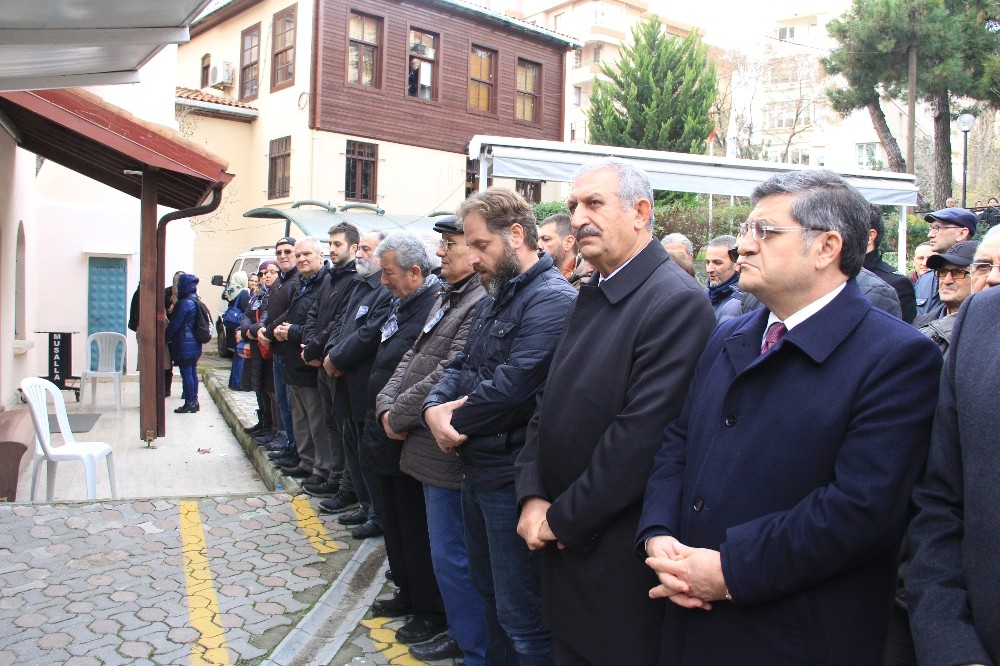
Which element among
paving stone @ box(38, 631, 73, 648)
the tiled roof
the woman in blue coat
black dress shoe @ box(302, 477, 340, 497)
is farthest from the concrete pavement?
the tiled roof

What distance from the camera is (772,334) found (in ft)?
7.37

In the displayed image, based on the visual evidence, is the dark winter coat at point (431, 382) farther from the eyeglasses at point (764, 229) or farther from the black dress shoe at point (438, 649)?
the eyeglasses at point (764, 229)

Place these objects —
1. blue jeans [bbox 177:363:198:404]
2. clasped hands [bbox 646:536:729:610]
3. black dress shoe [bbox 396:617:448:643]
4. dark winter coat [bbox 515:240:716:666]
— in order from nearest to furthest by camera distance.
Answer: clasped hands [bbox 646:536:729:610] < dark winter coat [bbox 515:240:716:666] < black dress shoe [bbox 396:617:448:643] < blue jeans [bbox 177:363:198:404]

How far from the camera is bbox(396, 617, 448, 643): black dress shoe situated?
4.25 m

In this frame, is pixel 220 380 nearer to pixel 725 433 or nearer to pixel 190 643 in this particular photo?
pixel 190 643

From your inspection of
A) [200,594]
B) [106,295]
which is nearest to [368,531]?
[200,594]

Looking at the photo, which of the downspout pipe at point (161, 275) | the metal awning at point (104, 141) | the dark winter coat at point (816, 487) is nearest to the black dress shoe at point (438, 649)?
the dark winter coat at point (816, 487)

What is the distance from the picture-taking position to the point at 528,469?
9.25ft

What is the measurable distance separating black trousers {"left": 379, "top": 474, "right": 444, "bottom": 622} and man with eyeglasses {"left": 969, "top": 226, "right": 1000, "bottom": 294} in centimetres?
281

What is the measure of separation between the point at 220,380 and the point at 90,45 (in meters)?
9.97

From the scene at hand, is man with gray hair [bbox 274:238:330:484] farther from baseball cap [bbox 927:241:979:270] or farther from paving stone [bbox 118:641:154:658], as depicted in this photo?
baseball cap [bbox 927:241:979:270]

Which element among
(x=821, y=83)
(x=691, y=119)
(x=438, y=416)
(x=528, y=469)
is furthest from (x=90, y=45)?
(x=821, y=83)

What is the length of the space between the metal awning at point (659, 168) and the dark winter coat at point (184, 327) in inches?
196

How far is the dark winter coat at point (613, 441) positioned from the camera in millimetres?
2465
